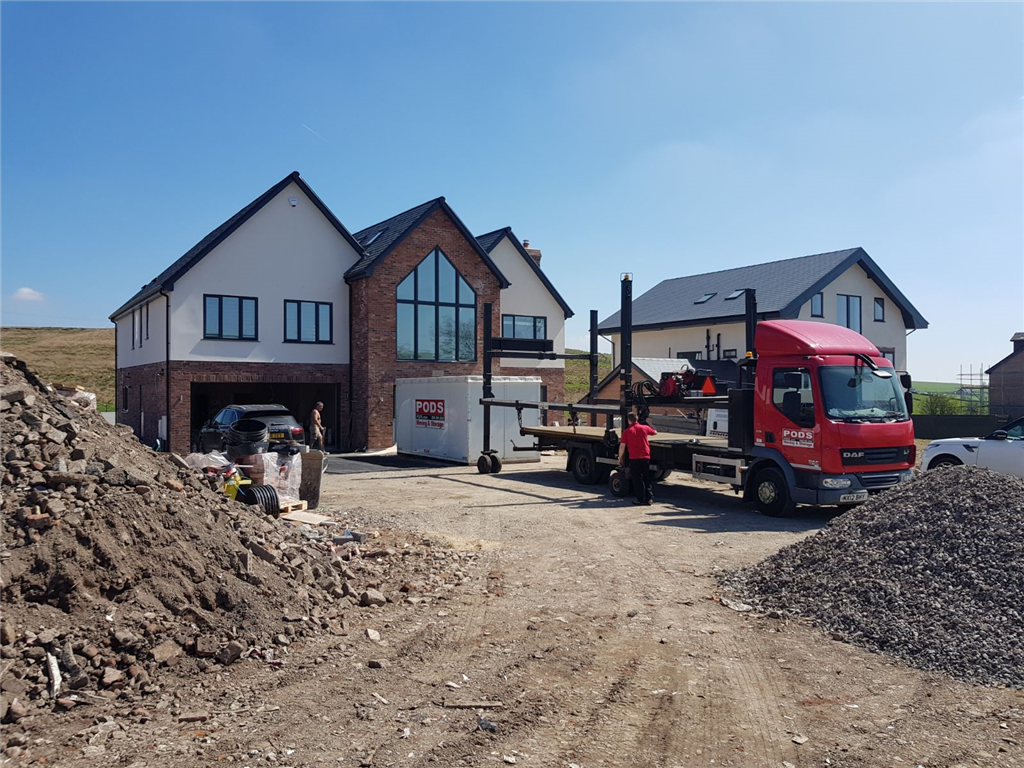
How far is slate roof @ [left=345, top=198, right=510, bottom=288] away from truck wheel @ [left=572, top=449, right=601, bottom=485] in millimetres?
11381

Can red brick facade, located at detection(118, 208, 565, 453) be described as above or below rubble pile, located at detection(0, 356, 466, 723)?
above

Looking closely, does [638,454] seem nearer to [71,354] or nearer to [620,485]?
[620,485]

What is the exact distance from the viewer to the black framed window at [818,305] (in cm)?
3509

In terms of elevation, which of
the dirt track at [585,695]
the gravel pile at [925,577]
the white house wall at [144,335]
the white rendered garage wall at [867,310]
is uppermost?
the white rendered garage wall at [867,310]

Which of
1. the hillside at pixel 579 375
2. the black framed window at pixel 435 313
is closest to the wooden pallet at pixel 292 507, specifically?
the black framed window at pixel 435 313

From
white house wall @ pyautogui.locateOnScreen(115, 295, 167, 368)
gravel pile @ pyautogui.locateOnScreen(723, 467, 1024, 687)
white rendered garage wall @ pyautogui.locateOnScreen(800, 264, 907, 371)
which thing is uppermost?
white rendered garage wall @ pyautogui.locateOnScreen(800, 264, 907, 371)

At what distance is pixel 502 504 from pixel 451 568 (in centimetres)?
567

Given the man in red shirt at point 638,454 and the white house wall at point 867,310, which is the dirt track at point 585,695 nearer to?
the man in red shirt at point 638,454

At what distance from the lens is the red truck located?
12.9 metres

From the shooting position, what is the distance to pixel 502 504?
49.3 feet

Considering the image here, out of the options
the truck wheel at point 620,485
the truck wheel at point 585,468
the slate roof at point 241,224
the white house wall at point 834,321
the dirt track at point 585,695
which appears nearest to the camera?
the dirt track at point 585,695

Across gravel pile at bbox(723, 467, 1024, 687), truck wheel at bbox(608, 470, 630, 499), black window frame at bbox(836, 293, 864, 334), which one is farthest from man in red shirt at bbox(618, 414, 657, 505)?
black window frame at bbox(836, 293, 864, 334)

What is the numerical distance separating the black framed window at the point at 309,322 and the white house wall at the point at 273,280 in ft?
0.54

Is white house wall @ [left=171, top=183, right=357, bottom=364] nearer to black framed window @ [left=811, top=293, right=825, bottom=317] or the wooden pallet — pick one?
the wooden pallet
